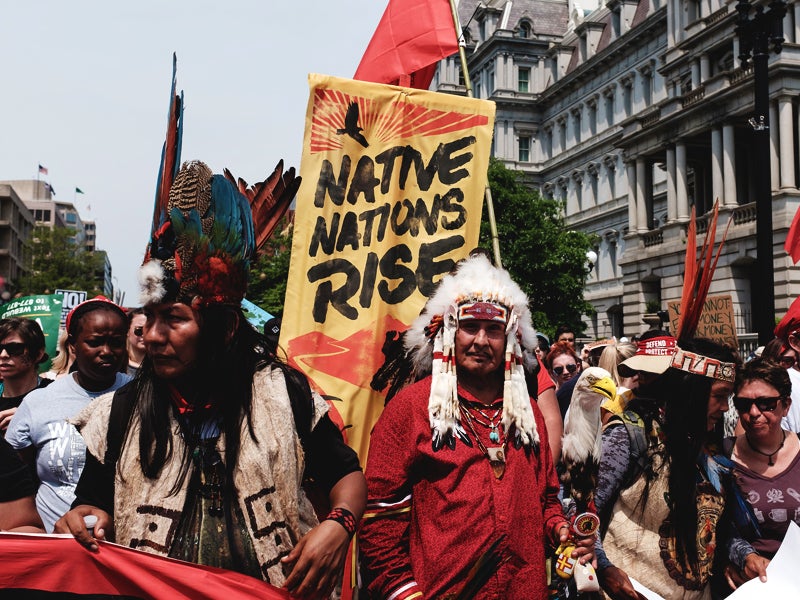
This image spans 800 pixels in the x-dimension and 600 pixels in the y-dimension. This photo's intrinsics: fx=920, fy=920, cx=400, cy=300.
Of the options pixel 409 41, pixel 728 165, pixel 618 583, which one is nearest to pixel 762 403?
pixel 618 583

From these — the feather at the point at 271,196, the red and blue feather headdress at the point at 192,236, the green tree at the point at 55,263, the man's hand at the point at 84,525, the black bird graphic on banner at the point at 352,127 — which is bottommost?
the man's hand at the point at 84,525

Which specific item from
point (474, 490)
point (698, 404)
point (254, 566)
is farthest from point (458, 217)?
point (254, 566)

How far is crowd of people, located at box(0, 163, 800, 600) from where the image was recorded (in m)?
2.69

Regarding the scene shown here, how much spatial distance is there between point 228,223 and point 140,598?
1139mm

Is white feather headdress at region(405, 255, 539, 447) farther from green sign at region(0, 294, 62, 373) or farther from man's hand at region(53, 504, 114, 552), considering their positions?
green sign at region(0, 294, 62, 373)

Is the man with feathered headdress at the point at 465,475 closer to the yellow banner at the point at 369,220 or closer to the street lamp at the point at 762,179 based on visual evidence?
the yellow banner at the point at 369,220

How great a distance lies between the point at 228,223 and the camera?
2832 mm

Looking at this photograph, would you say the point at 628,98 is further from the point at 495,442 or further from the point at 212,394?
the point at 212,394

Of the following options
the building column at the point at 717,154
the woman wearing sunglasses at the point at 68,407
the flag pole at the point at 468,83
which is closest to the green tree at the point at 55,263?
the building column at the point at 717,154

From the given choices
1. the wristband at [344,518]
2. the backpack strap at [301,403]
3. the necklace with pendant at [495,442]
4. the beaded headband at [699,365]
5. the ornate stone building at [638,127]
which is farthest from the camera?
the ornate stone building at [638,127]

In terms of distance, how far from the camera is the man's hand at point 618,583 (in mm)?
3520

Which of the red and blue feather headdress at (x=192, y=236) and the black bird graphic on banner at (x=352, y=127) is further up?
the black bird graphic on banner at (x=352, y=127)

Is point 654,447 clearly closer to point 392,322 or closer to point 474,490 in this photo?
point 474,490

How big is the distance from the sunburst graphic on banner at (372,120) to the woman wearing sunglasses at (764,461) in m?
2.07
